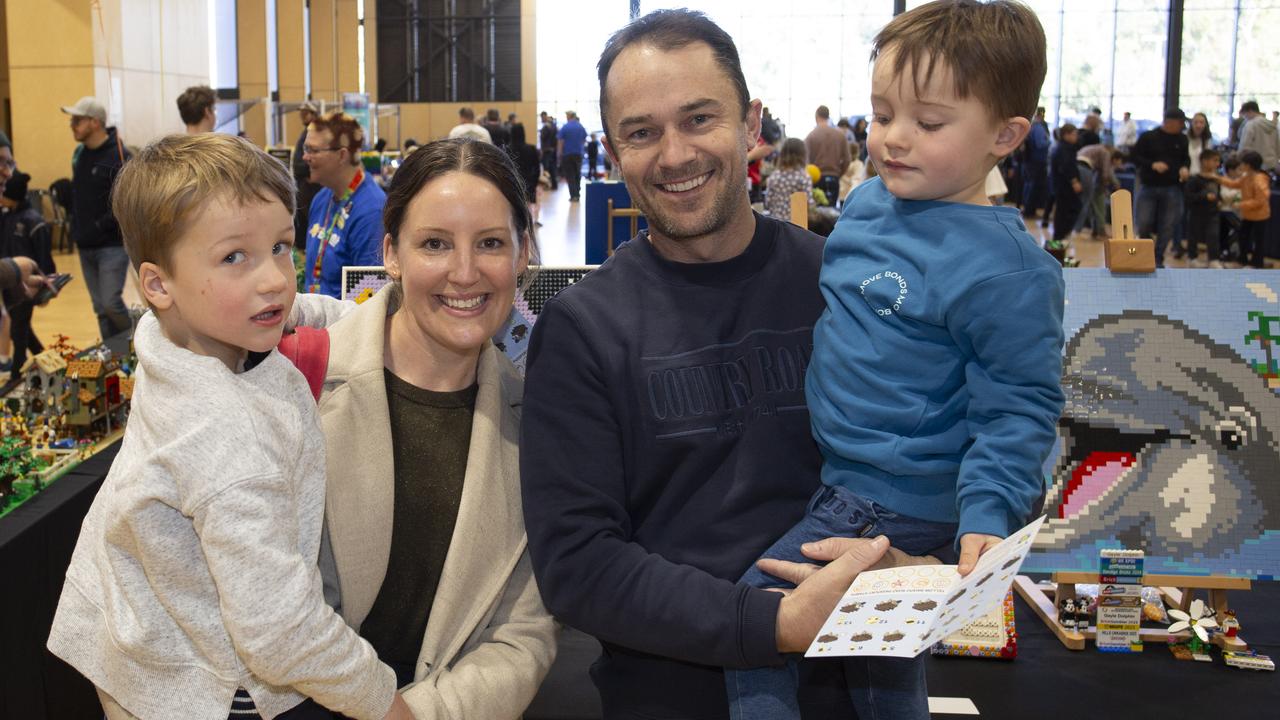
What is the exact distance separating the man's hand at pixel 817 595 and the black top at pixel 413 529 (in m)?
0.57

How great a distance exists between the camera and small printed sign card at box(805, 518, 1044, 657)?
4.78ft

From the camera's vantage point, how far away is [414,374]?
6.27 feet

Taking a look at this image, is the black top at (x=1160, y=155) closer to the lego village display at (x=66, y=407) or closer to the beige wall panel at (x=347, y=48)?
the lego village display at (x=66, y=407)

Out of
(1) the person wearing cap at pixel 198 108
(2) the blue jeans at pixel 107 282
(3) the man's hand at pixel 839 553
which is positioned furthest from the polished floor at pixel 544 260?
(3) the man's hand at pixel 839 553

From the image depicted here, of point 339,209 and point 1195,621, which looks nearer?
point 1195,621

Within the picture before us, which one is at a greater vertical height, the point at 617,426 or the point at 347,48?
the point at 347,48

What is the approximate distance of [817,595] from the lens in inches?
63.7

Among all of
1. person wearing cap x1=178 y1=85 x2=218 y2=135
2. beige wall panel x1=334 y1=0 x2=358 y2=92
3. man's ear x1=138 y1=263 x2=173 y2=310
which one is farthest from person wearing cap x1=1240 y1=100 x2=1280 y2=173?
beige wall panel x1=334 y1=0 x2=358 y2=92

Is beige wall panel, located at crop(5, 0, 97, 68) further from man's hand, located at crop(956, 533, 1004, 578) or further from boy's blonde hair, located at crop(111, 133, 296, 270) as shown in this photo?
man's hand, located at crop(956, 533, 1004, 578)

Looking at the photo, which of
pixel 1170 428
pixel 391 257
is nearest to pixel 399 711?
pixel 391 257

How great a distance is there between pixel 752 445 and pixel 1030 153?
17.8 meters

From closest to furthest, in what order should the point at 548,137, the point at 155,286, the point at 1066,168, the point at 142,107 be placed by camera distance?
the point at 155,286 < the point at 142,107 < the point at 1066,168 < the point at 548,137

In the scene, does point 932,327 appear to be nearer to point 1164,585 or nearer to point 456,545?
point 456,545

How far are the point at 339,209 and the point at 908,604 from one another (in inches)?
156
